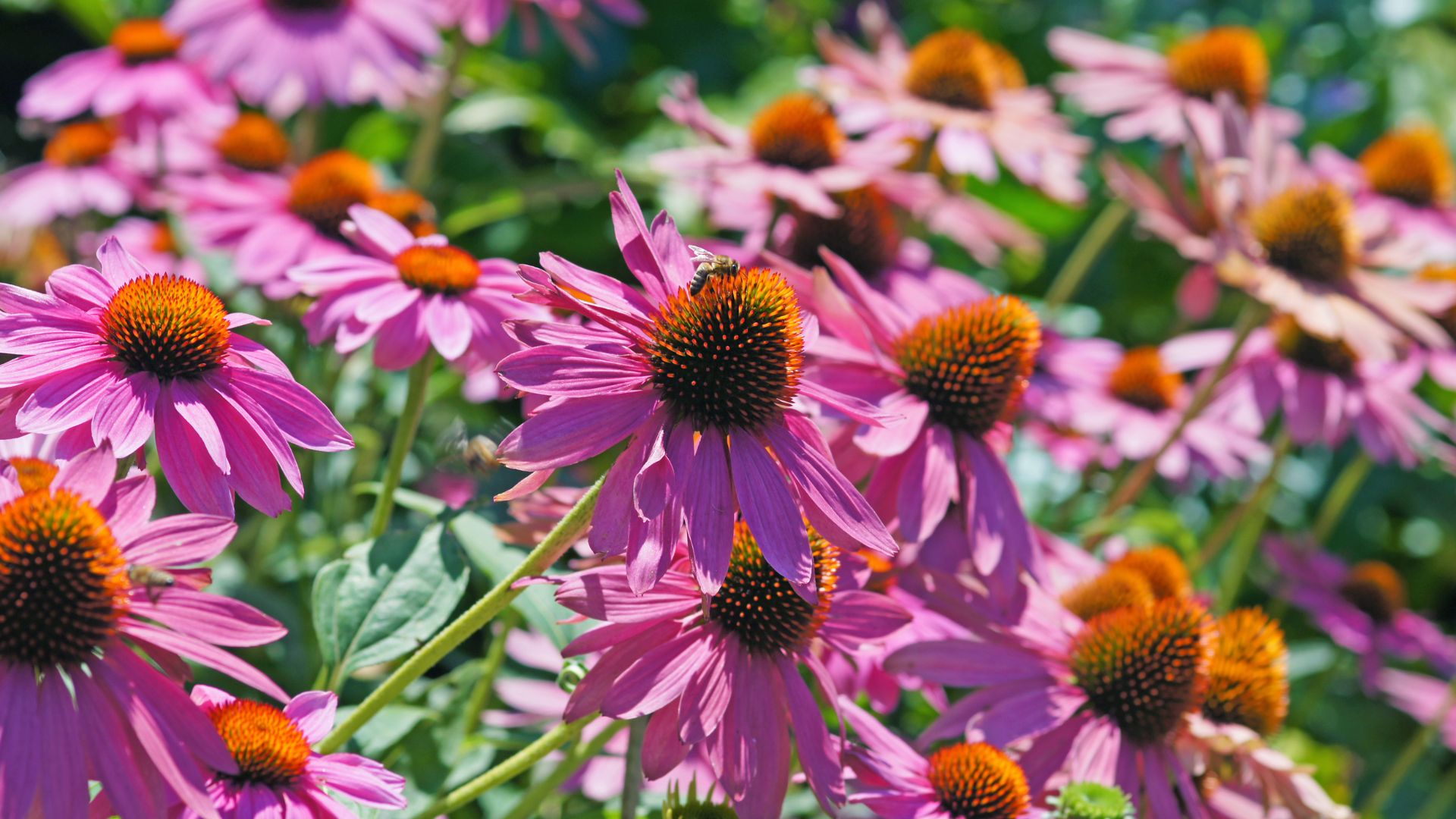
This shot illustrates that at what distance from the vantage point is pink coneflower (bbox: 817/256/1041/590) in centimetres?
118

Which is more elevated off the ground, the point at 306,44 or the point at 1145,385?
the point at 306,44

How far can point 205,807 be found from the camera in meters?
0.78

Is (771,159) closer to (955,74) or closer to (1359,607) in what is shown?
(955,74)

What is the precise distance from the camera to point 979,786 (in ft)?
3.42

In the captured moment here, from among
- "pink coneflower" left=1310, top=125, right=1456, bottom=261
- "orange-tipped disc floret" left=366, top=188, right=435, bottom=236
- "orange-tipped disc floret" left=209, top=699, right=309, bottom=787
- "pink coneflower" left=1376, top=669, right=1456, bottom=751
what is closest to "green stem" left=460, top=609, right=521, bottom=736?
"orange-tipped disc floret" left=209, top=699, right=309, bottom=787

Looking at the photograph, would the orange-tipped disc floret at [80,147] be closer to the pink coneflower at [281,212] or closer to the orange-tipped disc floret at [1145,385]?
the pink coneflower at [281,212]

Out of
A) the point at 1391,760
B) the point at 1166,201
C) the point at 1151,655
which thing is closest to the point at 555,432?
the point at 1151,655

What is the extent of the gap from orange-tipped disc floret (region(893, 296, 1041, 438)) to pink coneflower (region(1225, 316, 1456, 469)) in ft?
2.43

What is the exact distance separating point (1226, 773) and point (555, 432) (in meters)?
0.86

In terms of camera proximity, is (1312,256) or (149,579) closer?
(149,579)

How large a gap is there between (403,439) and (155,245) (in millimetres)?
1165

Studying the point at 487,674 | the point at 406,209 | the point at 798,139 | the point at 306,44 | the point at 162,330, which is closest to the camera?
the point at 162,330

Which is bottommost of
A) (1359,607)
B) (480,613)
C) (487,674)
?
(1359,607)

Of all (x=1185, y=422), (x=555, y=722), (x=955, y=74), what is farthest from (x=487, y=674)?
(x=955, y=74)
